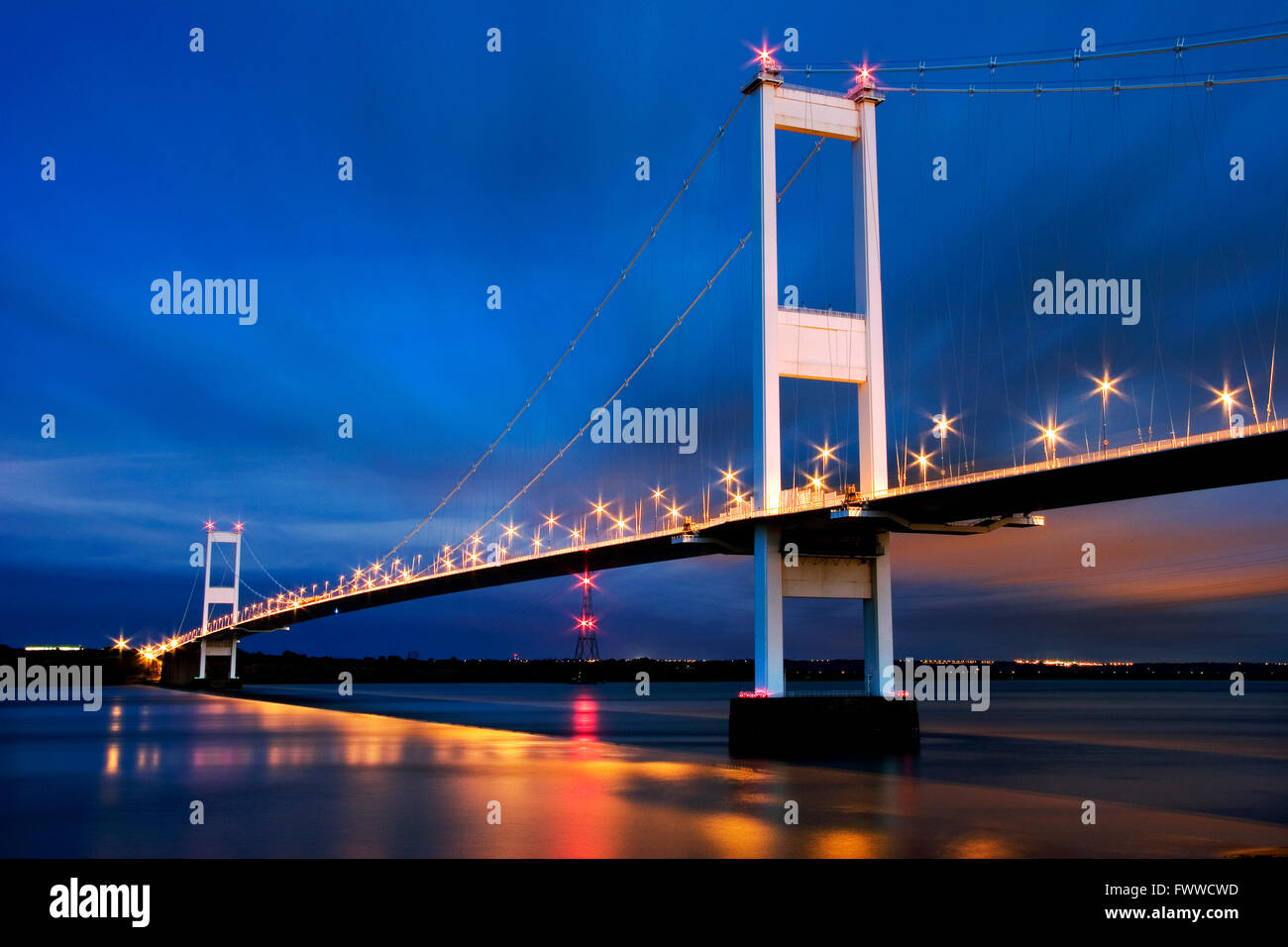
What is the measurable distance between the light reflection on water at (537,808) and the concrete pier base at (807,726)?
46.2 inches

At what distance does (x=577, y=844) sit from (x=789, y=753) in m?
13.1

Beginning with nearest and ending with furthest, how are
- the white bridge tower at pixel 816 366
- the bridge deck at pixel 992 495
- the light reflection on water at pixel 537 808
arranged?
the light reflection on water at pixel 537 808 < the bridge deck at pixel 992 495 < the white bridge tower at pixel 816 366

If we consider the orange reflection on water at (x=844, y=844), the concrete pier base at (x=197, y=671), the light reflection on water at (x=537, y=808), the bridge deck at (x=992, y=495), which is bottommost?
the concrete pier base at (x=197, y=671)

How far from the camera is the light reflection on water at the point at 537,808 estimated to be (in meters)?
17.6

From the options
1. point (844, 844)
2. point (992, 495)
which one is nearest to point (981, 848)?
point (844, 844)

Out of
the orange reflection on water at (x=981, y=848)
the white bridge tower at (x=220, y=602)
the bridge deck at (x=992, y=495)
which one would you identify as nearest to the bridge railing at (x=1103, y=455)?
the bridge deck at (x=992, y=495)

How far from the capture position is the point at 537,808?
868 inches

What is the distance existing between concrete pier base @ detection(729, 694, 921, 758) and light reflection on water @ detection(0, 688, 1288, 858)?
1174mm

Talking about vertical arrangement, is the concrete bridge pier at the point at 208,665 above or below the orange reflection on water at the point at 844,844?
below

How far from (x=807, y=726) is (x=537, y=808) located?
9541 millimetres

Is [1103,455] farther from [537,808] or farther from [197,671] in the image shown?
[197,671]

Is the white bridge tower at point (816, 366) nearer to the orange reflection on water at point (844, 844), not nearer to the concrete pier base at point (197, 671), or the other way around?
the orange reflection on water at point (844, 844)
